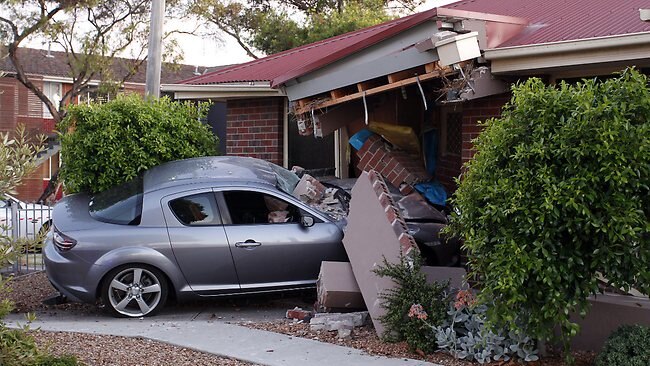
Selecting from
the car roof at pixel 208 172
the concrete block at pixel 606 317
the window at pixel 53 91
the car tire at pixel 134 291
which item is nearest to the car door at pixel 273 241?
the car roof at pixel 208 172

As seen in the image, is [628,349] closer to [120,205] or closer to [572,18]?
[572,18]

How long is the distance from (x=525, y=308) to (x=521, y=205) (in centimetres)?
80

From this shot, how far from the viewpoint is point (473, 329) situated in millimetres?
6684

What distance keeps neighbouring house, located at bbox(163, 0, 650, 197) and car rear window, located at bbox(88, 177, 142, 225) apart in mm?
2103

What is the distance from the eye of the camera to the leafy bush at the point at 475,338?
6.33 m

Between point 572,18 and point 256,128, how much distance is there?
537cm

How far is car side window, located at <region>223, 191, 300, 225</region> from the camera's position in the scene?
28.4 ft

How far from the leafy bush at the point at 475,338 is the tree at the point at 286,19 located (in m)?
20.0

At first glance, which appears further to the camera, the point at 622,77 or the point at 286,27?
the point at 286,27

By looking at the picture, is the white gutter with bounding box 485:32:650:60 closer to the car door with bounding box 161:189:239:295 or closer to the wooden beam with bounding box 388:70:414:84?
the wooden beam with bounding box 388:70:414:84

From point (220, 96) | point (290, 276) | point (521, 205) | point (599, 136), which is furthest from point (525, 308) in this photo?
point (220, 96)

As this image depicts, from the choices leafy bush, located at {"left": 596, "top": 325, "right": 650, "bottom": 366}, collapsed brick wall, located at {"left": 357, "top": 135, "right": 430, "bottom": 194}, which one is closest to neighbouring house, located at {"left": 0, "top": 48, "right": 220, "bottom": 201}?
collapsed brick wall, located at {"left": 357, "top": 135, "right": 430, "bottom": 194}

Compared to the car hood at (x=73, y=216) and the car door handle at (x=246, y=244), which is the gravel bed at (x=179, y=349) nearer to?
the car door handle at (x=246, y=244)

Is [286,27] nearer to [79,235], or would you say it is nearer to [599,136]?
[79,235]
